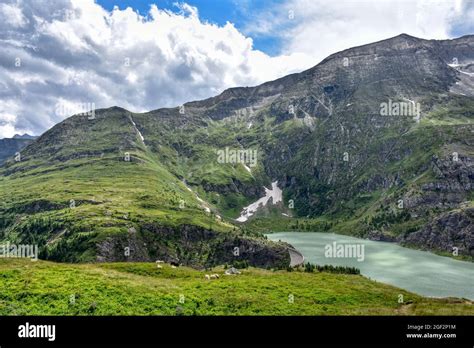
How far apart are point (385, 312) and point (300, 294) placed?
1209 cm

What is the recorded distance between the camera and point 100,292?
49.4 m

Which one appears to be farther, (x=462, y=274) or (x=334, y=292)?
(x=462, y=274)

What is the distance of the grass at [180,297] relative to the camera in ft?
150

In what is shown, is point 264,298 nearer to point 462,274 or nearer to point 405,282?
point 405,282

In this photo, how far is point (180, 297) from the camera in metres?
49.8

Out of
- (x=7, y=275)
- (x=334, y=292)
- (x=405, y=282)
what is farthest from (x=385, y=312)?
(x=405, y=282)

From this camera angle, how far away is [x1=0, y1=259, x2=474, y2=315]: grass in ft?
150

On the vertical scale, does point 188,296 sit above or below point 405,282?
above
